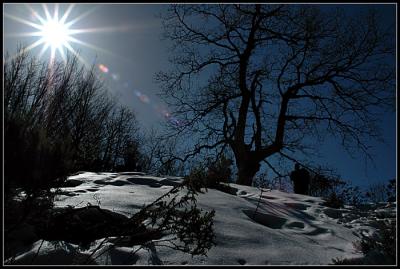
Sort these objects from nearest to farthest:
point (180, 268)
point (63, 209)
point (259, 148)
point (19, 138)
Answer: point (19, 138)
point (180, 268)
point (63, 209)
point (259, 148)

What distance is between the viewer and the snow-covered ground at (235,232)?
2918 millimetres

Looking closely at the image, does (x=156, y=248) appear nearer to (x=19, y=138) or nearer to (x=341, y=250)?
(x=19, y=138)

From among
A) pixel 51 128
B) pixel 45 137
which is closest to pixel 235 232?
pixel 45 137

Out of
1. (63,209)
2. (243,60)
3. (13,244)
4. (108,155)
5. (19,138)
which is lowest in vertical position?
(13,244)

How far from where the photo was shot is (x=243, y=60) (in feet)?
52.6

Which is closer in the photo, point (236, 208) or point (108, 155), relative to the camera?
point (236, 208)

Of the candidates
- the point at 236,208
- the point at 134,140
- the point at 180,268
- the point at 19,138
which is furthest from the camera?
the point at 134,140

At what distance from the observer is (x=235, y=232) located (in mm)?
3637

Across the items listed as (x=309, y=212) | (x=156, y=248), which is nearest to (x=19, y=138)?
(x=156, y=248)

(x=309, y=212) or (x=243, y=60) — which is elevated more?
(x=243, y=60)

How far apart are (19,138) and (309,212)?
519cm

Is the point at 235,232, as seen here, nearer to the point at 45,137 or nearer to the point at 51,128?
the point at 45,137

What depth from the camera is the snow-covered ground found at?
292 cm

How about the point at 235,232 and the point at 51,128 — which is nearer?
the point at 235,232
